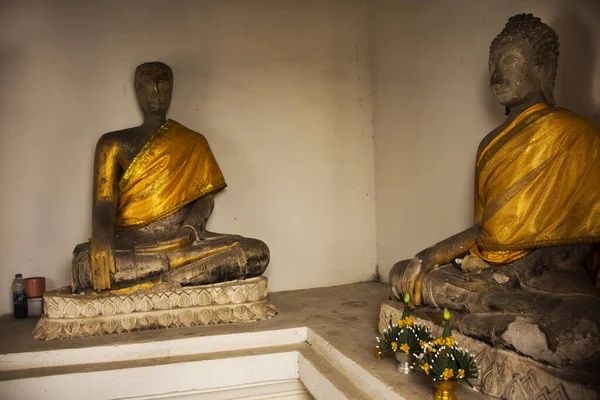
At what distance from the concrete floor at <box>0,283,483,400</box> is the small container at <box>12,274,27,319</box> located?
0.09 metres

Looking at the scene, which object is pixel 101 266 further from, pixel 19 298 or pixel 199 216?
pixel 19 298

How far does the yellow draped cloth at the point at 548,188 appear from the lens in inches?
130

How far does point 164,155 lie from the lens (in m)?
5.10

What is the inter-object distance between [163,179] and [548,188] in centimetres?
299

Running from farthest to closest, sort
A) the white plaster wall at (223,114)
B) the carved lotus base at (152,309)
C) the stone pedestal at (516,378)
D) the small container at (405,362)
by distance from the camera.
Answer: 1. the white plaster wall at (223,114)
2. the carved lotus base at (152,309)
3. the small container at (405,362)
4. the stone pedestal at (516,378)

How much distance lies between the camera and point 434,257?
3.72 metres

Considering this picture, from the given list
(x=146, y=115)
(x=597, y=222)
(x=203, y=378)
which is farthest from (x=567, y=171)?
(x=146, y=115)

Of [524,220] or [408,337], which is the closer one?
[408,337]

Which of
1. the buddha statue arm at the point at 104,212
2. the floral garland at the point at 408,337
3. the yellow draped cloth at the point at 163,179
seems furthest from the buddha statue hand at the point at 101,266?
the floral garland at the point at 408,337

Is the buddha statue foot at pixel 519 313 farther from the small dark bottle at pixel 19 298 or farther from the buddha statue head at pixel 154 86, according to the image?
the small dark bottle at pixel 19 298

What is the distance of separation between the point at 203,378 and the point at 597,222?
98.8 inches

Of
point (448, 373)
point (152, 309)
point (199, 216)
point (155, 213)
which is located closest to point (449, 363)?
point (448, 373)

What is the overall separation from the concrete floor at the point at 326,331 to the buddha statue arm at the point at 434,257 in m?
0.45

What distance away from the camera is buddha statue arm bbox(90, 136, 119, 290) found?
4438 mm
